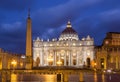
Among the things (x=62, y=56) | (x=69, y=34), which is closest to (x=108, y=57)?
(x=62, y=56)

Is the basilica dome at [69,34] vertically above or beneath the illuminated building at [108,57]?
above

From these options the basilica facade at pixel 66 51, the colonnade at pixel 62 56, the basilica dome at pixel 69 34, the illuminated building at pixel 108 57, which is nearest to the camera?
the illuminated building at pixel 108 57

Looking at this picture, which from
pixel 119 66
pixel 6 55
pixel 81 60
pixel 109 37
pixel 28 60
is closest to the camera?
pixel 28 60

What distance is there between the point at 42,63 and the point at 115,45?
35.9 metres

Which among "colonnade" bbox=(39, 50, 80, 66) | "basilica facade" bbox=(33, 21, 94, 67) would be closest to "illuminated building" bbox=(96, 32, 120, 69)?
"basilica facade" bbox=(33, 21, 94, 67)

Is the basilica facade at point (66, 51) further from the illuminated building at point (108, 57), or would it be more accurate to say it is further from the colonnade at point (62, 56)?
the illuminated building at point (108, 57)

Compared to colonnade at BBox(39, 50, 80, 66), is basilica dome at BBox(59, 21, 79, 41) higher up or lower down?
higher up

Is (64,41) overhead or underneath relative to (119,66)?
overhead

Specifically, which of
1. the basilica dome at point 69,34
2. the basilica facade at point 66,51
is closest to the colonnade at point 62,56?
the basilica facade at point 66,51

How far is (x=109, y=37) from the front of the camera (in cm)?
12838

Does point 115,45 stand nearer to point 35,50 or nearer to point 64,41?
point 64,41

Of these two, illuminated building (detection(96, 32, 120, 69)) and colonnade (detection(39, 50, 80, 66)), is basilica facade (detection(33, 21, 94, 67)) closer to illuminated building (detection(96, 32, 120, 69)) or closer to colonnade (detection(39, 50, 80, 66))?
colonnade (detection(39, 50, 80, 66))

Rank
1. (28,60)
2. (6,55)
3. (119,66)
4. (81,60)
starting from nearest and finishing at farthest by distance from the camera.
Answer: (28,60) < (6,55) < (119,66) < (81,60)

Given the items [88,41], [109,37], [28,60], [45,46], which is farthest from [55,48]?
[28,60]
